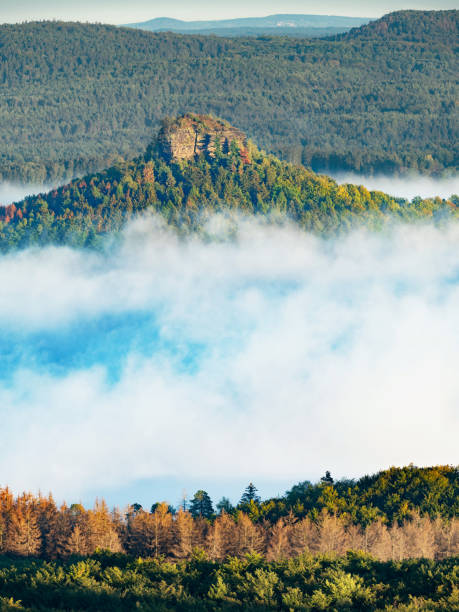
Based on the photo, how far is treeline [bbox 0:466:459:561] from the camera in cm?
A: 9900

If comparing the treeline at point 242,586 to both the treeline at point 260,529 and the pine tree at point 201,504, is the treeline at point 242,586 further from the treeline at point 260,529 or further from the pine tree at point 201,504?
the pine tree at point 201,504

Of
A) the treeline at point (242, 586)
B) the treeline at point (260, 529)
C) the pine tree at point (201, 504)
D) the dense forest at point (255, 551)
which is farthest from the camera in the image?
the pine tree at point (201, 504)

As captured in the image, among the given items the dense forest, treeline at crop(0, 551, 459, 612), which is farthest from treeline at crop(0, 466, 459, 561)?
treeline at crop(0, 551, 459, 612)

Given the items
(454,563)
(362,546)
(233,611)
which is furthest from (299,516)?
(233,611)

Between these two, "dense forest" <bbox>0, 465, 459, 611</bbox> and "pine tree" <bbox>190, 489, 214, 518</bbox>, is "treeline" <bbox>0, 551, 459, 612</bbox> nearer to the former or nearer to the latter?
"dense forest" <bbox>0, 465, 459, 611</bbox>

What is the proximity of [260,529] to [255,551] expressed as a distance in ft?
20.6

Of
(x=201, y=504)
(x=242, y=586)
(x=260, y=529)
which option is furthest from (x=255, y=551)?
(x=201, y=504)

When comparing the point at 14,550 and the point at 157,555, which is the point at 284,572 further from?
the point at 14,550

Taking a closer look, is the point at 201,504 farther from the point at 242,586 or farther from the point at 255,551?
the point at 242,586

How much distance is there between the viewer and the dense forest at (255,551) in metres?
77.3

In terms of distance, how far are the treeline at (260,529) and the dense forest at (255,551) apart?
0.13m

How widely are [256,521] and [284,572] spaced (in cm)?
2753

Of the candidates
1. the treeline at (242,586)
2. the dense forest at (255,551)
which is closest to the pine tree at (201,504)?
the dense forest at (255,551)

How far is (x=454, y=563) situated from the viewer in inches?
3300
